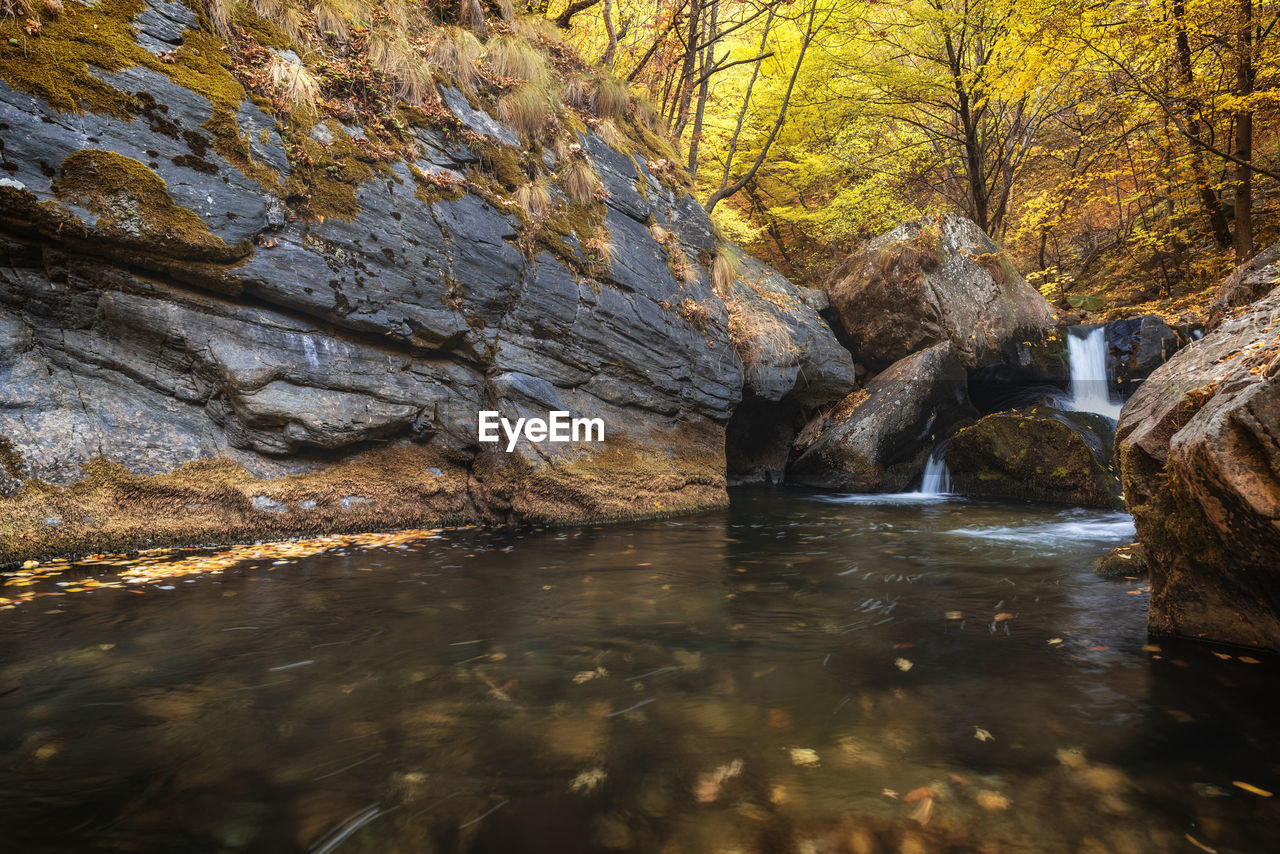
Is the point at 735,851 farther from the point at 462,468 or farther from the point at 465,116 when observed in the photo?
the point at 465,116

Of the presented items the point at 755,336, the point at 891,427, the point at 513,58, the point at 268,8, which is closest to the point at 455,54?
the point at 513,58

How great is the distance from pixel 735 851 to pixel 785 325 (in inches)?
414

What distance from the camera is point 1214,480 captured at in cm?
295

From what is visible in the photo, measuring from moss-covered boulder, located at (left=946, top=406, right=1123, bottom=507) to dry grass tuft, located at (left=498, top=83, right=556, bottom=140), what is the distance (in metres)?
8.80

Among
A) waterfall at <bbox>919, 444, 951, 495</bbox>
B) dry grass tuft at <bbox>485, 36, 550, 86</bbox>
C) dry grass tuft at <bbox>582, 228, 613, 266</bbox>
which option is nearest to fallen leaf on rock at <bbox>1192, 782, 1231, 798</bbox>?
dry grass tuft at <bbox>582, 228, 613, 266</bbox>

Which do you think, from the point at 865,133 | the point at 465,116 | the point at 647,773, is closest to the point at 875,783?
the point at 647,773

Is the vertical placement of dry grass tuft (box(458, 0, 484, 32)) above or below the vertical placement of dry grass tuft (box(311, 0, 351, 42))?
above

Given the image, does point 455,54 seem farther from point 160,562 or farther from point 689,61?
point 160,562

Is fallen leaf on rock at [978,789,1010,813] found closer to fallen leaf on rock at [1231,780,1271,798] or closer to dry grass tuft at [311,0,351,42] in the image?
fallen leaf on rock at [1231,780,1271,798]

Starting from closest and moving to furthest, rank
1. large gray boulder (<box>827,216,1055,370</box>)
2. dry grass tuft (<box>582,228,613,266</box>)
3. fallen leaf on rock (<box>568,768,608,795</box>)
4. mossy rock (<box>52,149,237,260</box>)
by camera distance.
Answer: fallen leaf on rock (<box>568,768,608,795</box>), mossy rock (<box>52,149,237,260</box>), dry grass tuft (<box>582,228,613,266</box>), large gray boulder (<box>827,216,1055,370</box>)

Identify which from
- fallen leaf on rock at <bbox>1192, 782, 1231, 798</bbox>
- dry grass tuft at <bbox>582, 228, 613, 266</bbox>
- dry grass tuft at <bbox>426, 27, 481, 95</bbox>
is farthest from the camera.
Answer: dry grass tuft at <bbox>582, 228, 613, 266</bbox>

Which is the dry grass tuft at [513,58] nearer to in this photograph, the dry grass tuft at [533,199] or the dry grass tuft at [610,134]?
the dry grass tuft at [610,134]

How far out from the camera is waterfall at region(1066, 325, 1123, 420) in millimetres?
12320

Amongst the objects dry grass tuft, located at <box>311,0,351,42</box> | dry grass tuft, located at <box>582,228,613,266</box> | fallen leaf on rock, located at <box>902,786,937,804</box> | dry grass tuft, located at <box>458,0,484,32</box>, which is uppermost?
dry grass tuft, located at <box>458,0,484,32</box>
